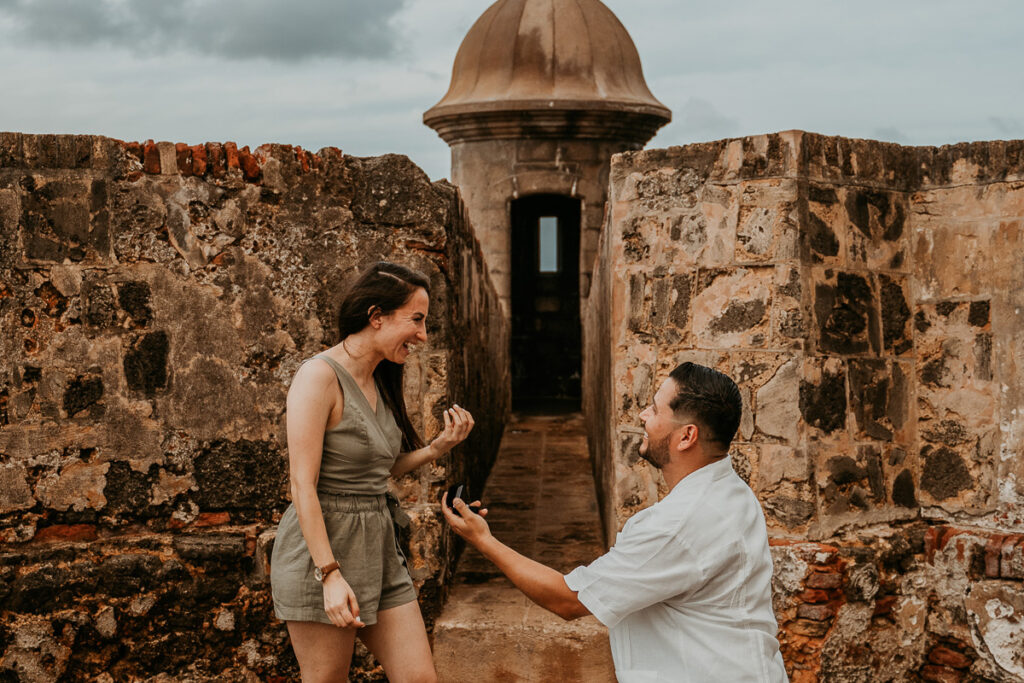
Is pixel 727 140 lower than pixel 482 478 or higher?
higher

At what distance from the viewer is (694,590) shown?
226 centimetres

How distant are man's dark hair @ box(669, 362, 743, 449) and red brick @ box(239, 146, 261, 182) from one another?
2.55m

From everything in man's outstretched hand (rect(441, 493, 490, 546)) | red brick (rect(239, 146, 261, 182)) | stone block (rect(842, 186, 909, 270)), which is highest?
red brick (rect(239, 146, 261, 182))

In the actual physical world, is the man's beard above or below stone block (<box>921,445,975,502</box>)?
above

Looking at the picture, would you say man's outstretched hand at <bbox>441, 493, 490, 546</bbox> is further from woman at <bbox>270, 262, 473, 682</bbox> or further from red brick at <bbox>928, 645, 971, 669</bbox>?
red brick at <bbox>928, 645, 971, 669</bbox>

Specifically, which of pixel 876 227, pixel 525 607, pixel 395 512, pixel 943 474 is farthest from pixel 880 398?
pixel 395 512

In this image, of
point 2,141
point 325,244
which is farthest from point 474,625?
point 2,141

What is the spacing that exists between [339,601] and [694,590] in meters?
0.91

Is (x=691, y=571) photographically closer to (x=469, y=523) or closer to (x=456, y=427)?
(x=469, y=523)

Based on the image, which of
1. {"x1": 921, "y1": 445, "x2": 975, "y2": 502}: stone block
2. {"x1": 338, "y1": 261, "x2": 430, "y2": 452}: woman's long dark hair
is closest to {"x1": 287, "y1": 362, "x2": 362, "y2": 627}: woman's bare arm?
{"x1": 338, "y1": 261, "x2": 430, "y2": 452}: woman's long dark hair

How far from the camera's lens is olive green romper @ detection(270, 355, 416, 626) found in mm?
2803

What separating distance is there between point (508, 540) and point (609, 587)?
11.8 feet

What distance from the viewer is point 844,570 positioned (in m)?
4.38

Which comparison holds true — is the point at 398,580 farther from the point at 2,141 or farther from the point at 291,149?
the point at 2,141
